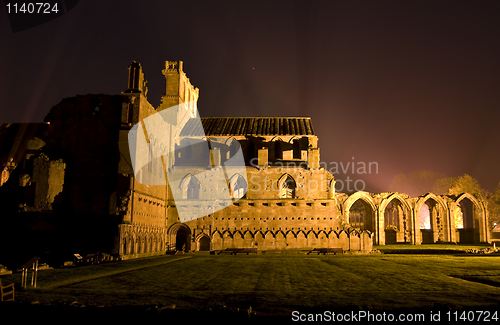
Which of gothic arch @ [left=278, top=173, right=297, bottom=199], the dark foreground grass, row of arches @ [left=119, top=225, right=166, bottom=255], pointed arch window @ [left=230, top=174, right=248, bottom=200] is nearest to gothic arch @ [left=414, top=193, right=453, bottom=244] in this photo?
gothic arch @ [left=278, top=173, right=297, bottom=199]

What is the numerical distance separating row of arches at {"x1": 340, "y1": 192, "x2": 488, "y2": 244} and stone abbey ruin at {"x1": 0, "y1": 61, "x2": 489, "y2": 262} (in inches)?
4.8

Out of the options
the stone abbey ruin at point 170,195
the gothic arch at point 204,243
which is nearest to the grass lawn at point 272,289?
the stone abbey ruin at point 170,195

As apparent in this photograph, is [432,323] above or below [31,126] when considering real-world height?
below

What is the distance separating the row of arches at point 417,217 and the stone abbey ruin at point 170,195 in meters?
0.12

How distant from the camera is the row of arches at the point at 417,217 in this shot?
44.3m

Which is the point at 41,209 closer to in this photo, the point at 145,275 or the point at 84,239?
A: the point at 84,239

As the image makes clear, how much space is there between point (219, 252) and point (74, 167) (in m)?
12.8

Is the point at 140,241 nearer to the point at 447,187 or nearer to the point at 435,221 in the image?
the point at 435,221

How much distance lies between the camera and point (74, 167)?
91.8 ft

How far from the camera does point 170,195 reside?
3534 cm

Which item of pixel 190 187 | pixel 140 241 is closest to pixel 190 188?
pixel 190 187

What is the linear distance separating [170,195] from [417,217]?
2855cm

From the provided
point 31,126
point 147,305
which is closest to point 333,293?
point 147,305

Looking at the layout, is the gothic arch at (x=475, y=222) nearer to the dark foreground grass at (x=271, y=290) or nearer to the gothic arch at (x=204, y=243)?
the gothic arch at (x=204, y=243)
